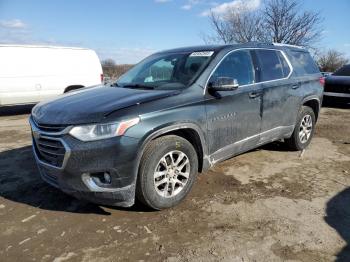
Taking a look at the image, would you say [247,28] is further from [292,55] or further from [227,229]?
[227,229]

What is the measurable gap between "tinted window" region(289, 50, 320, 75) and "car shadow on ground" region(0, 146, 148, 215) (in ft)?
11.8

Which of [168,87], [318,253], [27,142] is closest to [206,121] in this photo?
[168,87]

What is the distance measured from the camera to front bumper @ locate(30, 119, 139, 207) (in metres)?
3.42

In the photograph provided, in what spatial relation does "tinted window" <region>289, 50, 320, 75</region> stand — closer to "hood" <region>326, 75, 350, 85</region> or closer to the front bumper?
the front bumper

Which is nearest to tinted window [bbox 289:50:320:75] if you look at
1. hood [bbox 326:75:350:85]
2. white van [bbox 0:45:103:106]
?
hood [bbox 326:75:350:85]

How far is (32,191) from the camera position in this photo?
4613 mm

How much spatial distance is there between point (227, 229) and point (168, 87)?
1.73 meters

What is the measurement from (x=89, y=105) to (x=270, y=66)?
2.91m

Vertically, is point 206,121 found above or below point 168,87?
below

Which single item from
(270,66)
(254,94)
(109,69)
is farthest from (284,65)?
(109,69)

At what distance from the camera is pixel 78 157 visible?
3453 millimetres

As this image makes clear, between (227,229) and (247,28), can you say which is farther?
(247,28)

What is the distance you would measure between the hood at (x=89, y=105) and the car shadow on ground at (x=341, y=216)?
2108 mm

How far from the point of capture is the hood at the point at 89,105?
354cm
